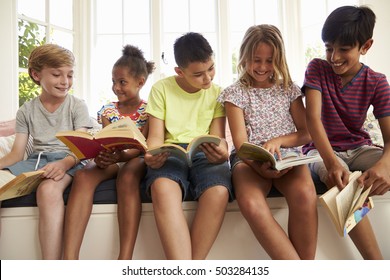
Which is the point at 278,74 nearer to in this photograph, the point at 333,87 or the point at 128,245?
the point at 333,87

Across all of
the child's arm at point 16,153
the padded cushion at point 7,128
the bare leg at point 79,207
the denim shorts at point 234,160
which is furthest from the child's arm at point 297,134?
the padded cushion at point 7,128

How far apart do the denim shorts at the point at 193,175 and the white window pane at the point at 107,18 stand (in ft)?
8.09

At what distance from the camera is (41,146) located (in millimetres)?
1593

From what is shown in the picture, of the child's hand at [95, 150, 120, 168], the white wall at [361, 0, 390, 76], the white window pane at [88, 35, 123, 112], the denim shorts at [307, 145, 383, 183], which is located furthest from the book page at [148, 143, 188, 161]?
the white window pane at [88, 35, 123, 112]

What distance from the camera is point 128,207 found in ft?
4.25

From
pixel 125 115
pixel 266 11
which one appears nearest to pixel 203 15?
pixel 266 11

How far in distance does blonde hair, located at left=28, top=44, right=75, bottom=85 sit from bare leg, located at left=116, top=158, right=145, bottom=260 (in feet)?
1.82

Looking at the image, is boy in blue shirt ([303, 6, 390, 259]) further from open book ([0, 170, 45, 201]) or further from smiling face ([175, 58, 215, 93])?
open book ([0, 170, 45, 201])

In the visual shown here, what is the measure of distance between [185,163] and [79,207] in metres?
0.39

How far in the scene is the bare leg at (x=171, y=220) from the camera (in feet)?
3.81

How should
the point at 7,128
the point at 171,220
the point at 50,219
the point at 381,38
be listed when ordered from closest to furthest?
the point at 171,220 < the point at 50,219 < the point at 7,128 < the point at 381,38

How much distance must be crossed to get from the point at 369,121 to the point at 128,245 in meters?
1.54

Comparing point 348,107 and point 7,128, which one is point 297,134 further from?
point 7,128

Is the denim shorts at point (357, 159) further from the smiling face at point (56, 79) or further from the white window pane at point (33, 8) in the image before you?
the white window pane at point (33, 8)
